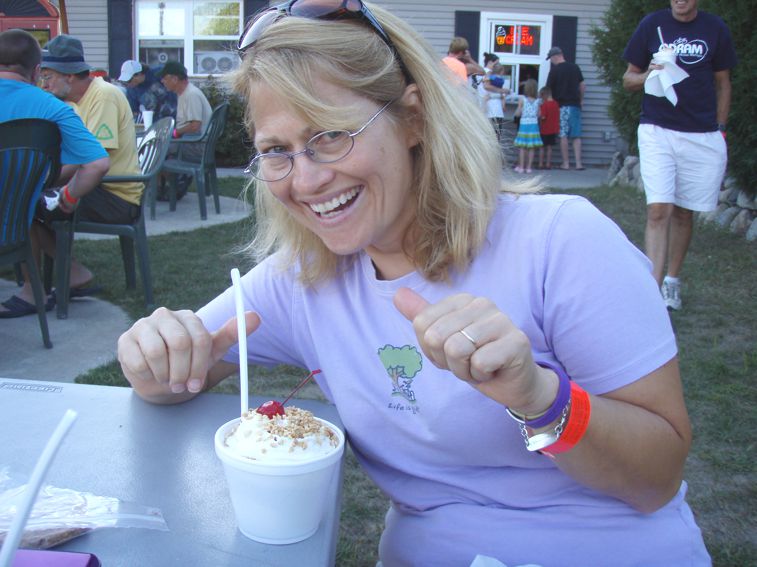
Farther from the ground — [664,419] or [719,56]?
[719,56]

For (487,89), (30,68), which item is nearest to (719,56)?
(30,68)

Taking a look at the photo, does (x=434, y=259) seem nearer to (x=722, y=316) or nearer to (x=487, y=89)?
(x=722, y=316)

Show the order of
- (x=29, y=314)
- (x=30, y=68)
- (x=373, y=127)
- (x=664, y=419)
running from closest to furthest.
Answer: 1. (x=664, y=419)
2. (x=373, y=127)
3. (x=30, y=68)
4. (x=29, y=314)

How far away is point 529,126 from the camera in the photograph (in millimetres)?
13258

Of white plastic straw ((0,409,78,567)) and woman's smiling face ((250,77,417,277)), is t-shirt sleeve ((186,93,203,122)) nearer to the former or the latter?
woman's smiling face ((250,77,417,277))

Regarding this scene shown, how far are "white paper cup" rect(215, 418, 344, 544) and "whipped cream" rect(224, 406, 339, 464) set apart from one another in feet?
0.05

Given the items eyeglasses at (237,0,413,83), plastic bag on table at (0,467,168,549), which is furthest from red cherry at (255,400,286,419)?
eyeglasses at (237,0,413,83)

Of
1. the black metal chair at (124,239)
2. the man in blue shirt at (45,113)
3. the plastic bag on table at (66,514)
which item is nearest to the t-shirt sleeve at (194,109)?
the black metal chair at (124,239)

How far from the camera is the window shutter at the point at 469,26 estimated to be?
1411 centimetres

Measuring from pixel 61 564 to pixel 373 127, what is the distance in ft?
2.81

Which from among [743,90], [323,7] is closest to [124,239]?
[323,7]

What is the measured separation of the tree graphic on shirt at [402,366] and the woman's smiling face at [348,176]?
0.18 metres

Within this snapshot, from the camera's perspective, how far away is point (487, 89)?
1273 cm

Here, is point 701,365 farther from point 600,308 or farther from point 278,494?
point 278,494
